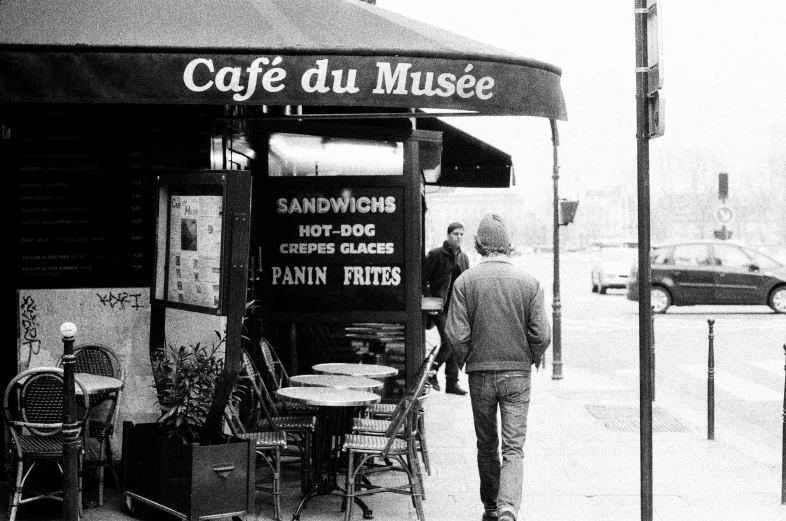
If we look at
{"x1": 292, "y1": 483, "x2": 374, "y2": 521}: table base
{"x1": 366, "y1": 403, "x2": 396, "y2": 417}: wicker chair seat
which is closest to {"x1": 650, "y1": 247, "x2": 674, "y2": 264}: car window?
{"x1": 366, "y1": 403, "x2": 396, "y2": 417}: wicker chair seat

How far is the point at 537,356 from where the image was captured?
5.89m

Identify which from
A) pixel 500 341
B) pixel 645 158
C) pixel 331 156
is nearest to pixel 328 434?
pixel 500 341

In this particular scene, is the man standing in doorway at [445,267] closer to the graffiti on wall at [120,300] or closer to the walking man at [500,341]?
the graffiti on wall at [120,300]

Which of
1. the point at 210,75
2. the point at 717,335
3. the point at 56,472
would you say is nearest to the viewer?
the point at 210,75

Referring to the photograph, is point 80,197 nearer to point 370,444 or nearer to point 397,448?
point 370,444

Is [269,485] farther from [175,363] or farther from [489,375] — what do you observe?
[489,375]

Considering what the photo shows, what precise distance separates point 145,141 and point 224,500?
105 inches

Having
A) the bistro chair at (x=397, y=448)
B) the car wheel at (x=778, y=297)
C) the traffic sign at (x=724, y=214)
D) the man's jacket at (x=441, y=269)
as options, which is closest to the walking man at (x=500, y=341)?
the bistro chair at (x=397, y=448)

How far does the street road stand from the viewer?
1090 cm

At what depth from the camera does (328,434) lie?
6.67 m

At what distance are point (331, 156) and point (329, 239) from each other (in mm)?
720

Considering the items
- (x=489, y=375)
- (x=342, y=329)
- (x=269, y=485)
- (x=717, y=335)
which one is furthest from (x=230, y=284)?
(x=717, y=335)

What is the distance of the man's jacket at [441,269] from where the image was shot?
11.8 metres

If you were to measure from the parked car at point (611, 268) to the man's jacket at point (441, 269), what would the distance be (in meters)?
24.8
